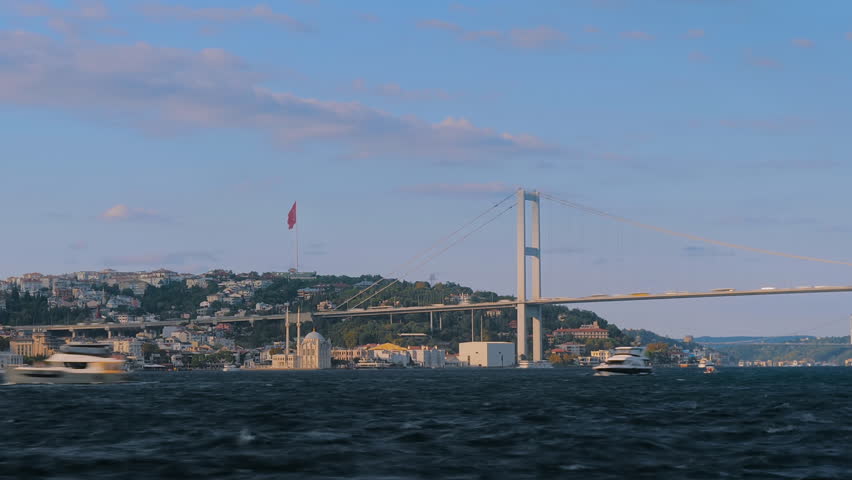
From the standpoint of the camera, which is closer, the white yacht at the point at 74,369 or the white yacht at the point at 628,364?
the white yacht at the point at 74,369

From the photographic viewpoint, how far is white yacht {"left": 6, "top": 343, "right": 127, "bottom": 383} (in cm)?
7425

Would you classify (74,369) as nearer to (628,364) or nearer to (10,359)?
(628,364)

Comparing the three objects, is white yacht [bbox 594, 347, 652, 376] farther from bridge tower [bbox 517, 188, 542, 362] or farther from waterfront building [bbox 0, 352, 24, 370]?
waterfront building [bbox 0, 352, 24, 370]

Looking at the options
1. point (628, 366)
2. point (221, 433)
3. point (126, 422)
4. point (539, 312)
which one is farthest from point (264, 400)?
point (539, 312)

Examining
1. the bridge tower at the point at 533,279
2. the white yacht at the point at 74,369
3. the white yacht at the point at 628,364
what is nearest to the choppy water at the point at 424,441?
the white yacht at the point at 74,369

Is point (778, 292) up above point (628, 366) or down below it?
above

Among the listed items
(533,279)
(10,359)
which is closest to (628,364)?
(533,279)

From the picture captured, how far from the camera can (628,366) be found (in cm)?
11362

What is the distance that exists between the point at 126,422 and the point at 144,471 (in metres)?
14.4

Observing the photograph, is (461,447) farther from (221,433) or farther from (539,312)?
(539,312)

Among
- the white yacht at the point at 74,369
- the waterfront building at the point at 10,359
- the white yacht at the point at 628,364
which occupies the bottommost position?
the waterfront building at the point at 10,359

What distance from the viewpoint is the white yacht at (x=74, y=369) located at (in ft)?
244

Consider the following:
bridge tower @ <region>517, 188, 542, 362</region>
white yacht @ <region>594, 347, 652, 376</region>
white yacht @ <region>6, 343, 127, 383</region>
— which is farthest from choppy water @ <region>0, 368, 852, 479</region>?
bridge tower @ <region>517, 188, 542, 362</region>

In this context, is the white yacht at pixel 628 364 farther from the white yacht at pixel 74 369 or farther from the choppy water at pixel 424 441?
the choppy water at pixel 424 441
